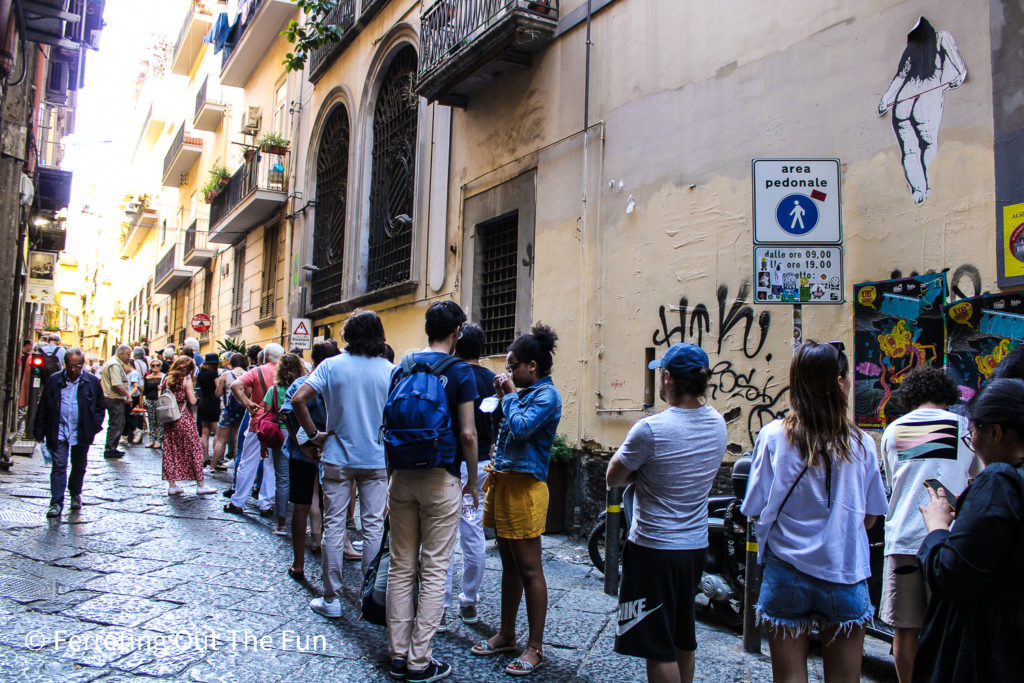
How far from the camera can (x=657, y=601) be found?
9.87 ft

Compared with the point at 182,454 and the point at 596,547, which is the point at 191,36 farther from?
the point at 596,547

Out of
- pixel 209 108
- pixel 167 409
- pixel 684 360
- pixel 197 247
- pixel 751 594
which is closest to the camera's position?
pixel 684 360

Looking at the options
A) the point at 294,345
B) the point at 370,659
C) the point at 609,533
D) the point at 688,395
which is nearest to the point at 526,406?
the point at 688,395

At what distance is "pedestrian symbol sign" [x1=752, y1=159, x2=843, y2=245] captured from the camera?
470 cm

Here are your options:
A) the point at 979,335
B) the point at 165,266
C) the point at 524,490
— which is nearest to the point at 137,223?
the point at 165,266

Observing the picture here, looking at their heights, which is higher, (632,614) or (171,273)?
(171,273)

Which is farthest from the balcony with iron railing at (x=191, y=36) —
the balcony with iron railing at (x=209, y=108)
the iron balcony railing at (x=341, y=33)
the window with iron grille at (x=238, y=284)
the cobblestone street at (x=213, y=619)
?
the cobblestone street at (x=213, y=619)

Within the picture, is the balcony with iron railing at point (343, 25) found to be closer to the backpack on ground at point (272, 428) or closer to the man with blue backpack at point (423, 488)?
the backpack on ground at point (272, 428)

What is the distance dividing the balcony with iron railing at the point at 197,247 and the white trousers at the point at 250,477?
19.4 meters

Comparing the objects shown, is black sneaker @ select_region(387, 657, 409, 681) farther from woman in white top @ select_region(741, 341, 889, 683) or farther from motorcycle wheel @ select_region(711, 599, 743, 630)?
motorcycle wheel @ select_region(711, 599, 743, 630)

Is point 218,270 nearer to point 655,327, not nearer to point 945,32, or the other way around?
point 655,327

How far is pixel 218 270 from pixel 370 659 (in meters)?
23.4

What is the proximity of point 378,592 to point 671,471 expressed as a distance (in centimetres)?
173

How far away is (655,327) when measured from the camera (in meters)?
7.34
